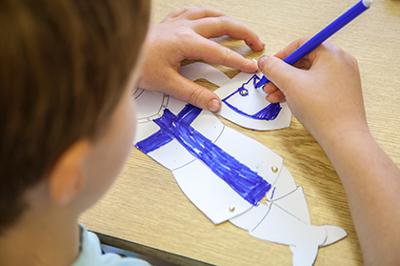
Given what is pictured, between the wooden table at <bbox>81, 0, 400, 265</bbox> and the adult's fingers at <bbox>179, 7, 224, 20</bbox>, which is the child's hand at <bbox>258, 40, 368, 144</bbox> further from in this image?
the adult's fingers at <bbox>179, 7, 224, 20</bbox>

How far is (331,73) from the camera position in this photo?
750 millimetres

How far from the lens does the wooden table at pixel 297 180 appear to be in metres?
0.63

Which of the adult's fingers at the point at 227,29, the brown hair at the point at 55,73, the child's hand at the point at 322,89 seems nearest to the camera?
the brown hair at the point at 55,73

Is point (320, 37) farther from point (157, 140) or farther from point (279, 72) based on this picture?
point (157, 140)

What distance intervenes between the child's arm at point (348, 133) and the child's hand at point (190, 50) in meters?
0.06

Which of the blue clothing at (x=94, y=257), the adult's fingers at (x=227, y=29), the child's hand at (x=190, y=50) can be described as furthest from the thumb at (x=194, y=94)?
the blue clothing at (x=94, y=257)

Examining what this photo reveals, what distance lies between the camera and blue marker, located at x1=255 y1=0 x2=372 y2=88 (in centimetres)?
73

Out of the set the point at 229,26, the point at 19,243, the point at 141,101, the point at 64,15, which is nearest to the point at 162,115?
the point at 141,101

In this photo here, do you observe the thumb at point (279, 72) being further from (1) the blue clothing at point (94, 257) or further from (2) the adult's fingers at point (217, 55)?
(1) the blue clothing at point (94, 257)

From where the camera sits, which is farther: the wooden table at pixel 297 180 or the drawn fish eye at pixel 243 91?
the drawn fish eye at pixel 243 91

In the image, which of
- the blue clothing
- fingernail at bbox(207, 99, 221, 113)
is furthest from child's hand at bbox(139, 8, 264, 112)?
the blue clothing

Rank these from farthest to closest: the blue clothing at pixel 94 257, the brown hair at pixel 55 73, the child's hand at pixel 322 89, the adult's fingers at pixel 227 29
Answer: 1. the adult's fingers at pixel 227 29
2. the child's hand at pixel 322 89
3. the blue clothing at pixel 94 257
4. the brown hair at pixel 55 73

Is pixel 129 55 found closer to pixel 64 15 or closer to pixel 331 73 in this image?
pixel 64 15

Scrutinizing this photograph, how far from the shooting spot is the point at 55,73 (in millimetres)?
352
